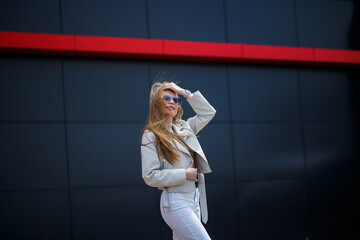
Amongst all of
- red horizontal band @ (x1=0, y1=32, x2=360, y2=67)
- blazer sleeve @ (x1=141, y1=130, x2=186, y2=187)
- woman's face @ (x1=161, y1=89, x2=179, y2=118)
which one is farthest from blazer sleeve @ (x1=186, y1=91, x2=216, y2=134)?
red horizontal band @ (x1=0, y1=32, x2=360, y2=67)

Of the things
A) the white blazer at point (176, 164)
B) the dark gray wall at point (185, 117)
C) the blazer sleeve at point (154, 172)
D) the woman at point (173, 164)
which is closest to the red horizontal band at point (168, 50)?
the dark gray wall at point (185, 117)

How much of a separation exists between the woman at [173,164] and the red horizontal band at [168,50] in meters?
3.98

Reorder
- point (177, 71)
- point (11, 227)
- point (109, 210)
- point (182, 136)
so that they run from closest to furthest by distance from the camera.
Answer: point (182, 136) → point (11, 227) → point (109, 210) → point (177, 71)

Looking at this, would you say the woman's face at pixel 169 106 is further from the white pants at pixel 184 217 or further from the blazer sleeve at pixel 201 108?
the white pants at pixel 184 217

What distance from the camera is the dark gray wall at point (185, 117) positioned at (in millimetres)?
8383

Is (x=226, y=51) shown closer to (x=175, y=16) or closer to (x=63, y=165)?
(x=175, y=16)

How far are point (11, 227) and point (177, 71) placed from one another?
3783mm

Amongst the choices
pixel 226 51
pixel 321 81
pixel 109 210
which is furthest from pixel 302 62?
pixel 109 210

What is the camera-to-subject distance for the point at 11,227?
812 centimetres

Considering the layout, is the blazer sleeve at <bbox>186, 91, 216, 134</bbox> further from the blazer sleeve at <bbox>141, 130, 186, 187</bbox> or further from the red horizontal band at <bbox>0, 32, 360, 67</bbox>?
the red horizontal band at <bbox>0, 32, 360, 67</bbox>

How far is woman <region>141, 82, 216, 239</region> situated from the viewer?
437 cm

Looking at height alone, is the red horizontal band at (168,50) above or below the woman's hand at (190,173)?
above

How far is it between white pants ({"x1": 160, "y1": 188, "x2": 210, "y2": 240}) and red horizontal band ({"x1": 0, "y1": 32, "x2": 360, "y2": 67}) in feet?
15.4

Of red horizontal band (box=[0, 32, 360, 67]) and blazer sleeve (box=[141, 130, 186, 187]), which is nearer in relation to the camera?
blazer sleeve (box=[141, 130, 186, 187])
